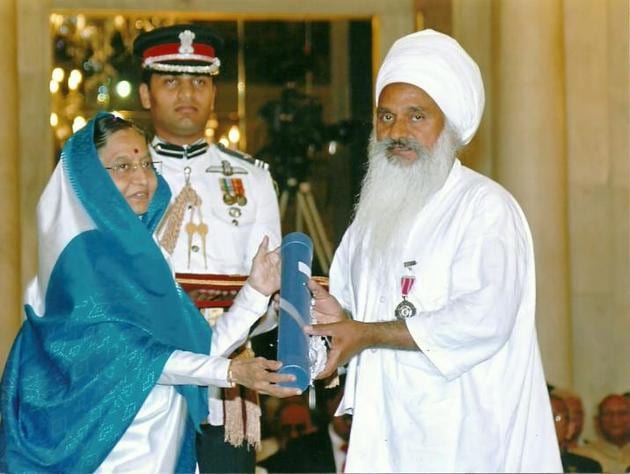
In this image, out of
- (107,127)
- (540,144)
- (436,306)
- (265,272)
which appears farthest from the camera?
(540,144)

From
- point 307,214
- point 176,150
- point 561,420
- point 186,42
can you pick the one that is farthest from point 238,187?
point 307,214

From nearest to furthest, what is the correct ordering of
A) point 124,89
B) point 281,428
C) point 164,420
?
point 164,420, point 281,428, point 124,89

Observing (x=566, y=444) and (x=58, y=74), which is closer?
(x=566, y=444)

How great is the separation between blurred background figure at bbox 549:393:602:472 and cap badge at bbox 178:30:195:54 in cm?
266

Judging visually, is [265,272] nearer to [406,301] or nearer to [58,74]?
[406,301]

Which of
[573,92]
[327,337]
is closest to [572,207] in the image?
[573,92]

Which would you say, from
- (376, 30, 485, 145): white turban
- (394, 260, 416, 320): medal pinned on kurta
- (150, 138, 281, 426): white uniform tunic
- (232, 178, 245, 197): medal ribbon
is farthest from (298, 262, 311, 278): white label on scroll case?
(232, 178, 245, 197): medal ribbon

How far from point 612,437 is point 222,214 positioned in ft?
9.12

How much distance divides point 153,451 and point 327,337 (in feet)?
2.69

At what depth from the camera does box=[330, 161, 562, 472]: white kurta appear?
20.9 feet

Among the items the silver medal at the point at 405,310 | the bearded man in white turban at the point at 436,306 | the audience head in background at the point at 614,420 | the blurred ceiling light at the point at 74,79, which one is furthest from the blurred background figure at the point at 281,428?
the silver medal at the point at 405,310

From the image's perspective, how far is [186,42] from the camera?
8.46m

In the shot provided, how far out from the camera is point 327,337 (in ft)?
22.0

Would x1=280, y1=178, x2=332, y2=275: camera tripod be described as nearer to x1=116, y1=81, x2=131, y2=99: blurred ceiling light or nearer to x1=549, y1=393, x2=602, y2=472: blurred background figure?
x1=116, y1=81, x2=131, y2=99: blurred ceiling light
